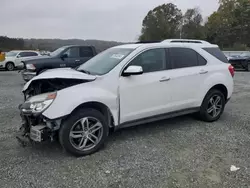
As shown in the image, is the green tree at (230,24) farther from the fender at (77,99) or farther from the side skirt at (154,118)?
the fender at (77,99)

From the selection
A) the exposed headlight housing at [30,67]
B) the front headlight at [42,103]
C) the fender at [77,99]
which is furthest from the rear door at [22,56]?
the fender at [77,99]

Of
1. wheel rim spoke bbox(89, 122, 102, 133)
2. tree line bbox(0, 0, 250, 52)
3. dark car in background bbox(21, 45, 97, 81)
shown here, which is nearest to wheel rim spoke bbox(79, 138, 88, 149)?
wheel rim spoke bbox(89, 122, 102, 133)

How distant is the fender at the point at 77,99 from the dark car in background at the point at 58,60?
18.8ft

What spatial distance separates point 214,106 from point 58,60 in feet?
23.6

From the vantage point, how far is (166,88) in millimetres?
4602

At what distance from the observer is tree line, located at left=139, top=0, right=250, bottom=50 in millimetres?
42406

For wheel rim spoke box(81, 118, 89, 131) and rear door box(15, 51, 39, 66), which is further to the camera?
rear door box(15, 51, 39, 66)

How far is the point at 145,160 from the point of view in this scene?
3.69 meters

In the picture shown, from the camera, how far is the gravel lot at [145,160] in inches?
124

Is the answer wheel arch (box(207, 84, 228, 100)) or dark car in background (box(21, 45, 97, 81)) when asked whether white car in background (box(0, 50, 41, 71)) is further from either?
wheel arch (box(207, 84, 228, 100))

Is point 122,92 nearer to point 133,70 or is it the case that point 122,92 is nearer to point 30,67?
point 133,70

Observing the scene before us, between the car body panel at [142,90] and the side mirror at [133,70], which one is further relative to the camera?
the side mirror at [133,70]

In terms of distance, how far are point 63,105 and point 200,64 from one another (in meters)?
2.91

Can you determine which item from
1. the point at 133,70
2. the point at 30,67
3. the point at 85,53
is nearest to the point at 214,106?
the point at 133,70
